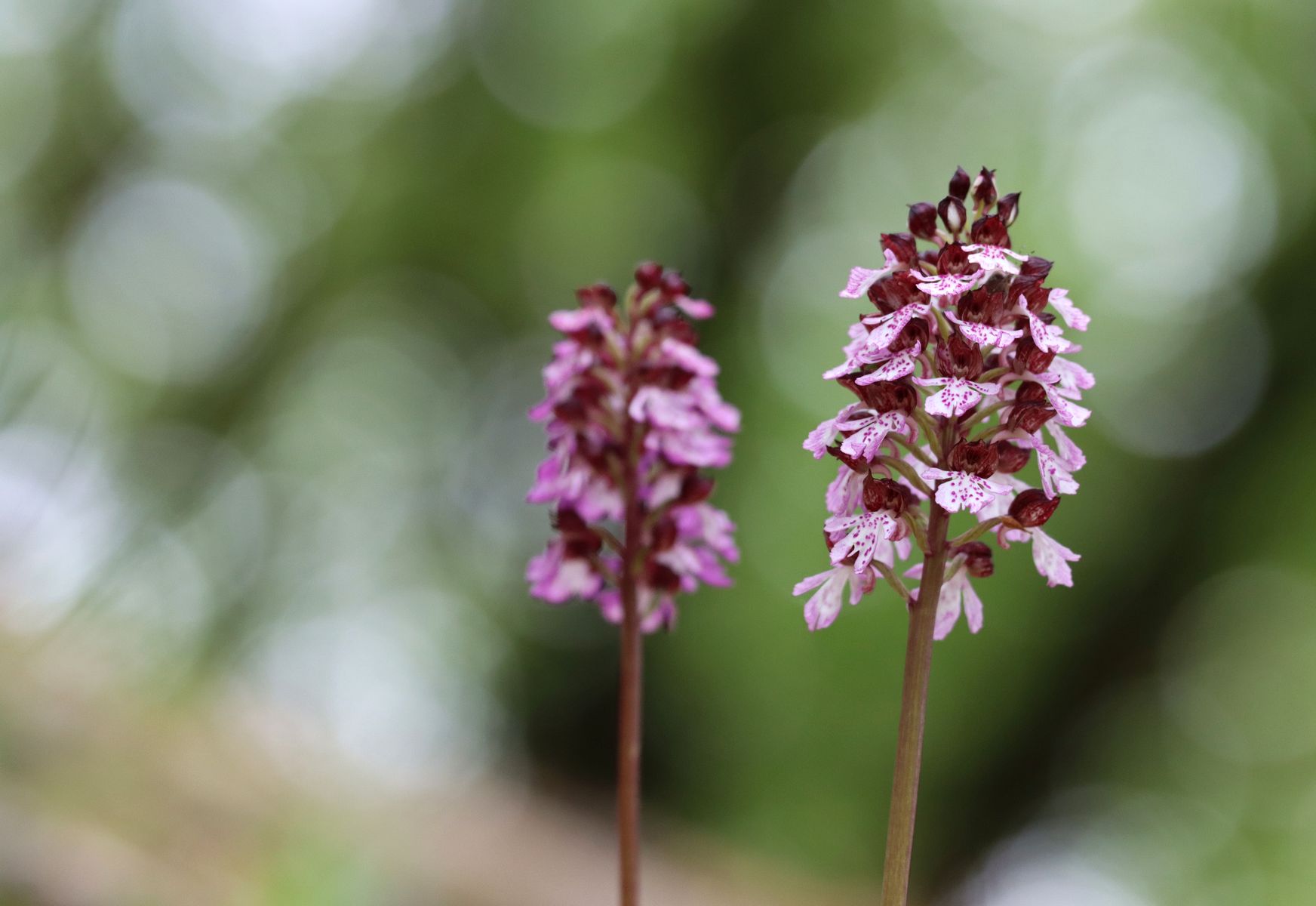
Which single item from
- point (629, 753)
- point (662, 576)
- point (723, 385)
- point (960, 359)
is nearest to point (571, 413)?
point (662, 576)

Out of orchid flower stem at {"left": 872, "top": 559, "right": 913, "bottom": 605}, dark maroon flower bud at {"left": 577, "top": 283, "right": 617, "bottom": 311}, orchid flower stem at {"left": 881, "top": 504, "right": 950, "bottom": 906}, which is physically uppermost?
dark maroon flower bud at {"left": 577, "top": 283, "right": 617, "bottom": 311}

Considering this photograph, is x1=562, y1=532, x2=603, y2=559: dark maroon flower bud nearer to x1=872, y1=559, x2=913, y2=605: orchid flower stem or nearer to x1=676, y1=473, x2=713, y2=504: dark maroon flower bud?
x1=676, y1=473, x2=713, y2=504: dark maroon flower bud

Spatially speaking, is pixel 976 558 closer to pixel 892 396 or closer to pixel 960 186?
pixel 892 396

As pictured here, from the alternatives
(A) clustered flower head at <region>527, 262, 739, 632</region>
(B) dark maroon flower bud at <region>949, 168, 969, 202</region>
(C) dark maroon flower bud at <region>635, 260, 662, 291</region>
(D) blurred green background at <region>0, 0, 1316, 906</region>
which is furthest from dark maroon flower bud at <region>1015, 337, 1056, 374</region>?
(D) blurred green background at <region>0, 0, 1316, 906</region>

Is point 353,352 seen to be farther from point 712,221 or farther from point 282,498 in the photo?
point 712,221

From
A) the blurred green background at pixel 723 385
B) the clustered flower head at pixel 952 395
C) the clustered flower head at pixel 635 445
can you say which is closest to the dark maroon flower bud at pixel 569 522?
the clustered flower head at pixel 635 445

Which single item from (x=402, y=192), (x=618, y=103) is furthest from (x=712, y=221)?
(x=402, y=192)
